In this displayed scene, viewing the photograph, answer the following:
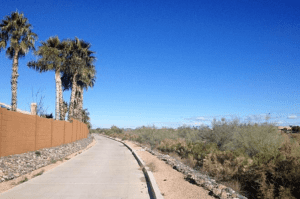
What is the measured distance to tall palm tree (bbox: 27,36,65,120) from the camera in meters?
25.9

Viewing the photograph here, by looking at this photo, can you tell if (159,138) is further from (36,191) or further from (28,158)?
(36,191)

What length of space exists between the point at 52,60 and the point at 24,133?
15.4 meters

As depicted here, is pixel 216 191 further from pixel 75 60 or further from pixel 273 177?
pixel 75 60

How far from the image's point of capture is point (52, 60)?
2642cm

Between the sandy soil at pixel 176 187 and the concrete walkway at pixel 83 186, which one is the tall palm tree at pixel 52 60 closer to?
the concrete walkway at pixel 83 186

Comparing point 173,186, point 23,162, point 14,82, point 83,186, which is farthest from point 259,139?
point 14,82

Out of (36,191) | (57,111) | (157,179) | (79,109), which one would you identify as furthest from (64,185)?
(79,109)

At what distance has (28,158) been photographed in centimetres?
1223

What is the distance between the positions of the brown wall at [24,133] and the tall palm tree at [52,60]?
25.3ft

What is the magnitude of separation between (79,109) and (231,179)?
35.1m

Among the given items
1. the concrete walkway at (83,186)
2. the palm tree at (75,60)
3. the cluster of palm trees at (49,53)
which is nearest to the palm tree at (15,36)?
the cluster of palm trees at (49,53)

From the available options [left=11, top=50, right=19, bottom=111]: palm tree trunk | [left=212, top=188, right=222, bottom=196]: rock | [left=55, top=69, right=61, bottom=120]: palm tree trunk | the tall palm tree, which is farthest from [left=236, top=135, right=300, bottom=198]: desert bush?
the tall palm tree

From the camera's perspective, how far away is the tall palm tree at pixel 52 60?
25.9m

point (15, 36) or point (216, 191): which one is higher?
point (15, 36)
